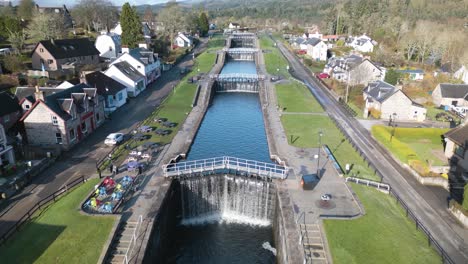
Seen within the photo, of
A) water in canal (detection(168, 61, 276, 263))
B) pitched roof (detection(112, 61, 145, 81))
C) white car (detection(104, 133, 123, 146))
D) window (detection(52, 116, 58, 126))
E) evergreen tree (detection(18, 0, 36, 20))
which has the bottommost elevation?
water in canal (detection(168, 61, 276, 263))

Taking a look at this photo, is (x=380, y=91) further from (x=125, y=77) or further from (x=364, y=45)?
(x=364, y=45)

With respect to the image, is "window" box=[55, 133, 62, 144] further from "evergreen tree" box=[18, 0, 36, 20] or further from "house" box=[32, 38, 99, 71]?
"evergreen tree" box=[18, 0, 36, 20]

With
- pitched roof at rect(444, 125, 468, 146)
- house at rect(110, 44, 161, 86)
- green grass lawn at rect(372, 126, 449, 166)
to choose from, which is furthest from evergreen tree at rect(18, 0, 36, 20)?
pitched roof at rect(444, 125, 468, 146)

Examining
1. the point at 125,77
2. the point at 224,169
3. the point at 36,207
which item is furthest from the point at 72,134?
the point at 125,77

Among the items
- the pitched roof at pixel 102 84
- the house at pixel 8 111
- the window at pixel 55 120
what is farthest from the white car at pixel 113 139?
the pitched roof at pixel 102 84

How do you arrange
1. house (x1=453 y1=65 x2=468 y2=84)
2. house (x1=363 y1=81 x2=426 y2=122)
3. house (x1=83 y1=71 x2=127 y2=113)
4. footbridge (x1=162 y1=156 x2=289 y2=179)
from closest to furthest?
1. footbridge (x1=162 y1=156 x2=289 y2=179)
2. house (x1=363 y1=81 x2=426 y2=122)
3. house (x1=83 y1=71 x2=127 y2=113)
4. house (x1=453 y1=65 x2=468 y2=84)
